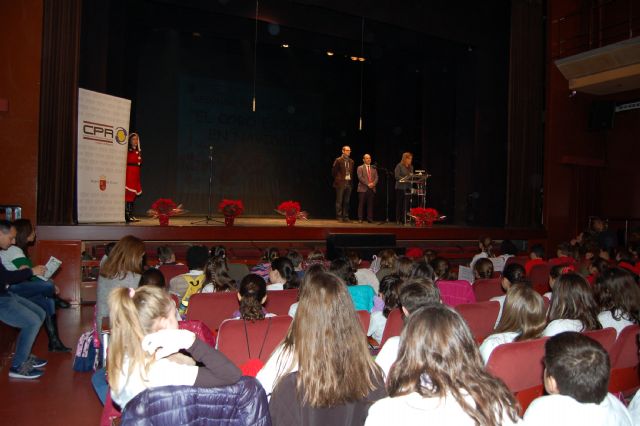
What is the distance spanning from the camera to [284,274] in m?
4.37

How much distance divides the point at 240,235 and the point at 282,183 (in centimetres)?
413

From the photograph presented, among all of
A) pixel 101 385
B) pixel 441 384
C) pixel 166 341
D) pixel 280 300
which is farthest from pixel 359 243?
pixel 441 384

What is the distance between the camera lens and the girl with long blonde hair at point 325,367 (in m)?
1.67

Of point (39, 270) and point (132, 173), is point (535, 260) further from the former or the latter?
point (132, 173)

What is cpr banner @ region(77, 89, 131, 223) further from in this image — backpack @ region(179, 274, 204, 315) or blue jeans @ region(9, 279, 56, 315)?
backpack @ region(179, 274, 204, 315)

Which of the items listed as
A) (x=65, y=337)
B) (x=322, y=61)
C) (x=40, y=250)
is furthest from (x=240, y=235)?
(x=322, y=61)

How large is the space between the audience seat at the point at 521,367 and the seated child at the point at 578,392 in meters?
0.66

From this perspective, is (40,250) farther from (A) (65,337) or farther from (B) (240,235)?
(B) (240,235)

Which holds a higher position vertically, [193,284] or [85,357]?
[193,284]

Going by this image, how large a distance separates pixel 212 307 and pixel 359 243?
17.2ft

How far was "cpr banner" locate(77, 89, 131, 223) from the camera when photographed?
25.0 ft

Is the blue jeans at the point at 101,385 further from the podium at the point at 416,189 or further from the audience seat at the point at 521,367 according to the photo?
the podium at the point at 416,189

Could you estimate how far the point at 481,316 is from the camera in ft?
11.8

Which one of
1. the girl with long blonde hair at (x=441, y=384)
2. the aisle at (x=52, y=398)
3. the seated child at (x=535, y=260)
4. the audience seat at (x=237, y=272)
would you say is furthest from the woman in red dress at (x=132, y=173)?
the girl with long blonde hair at (x=441, y=384)
